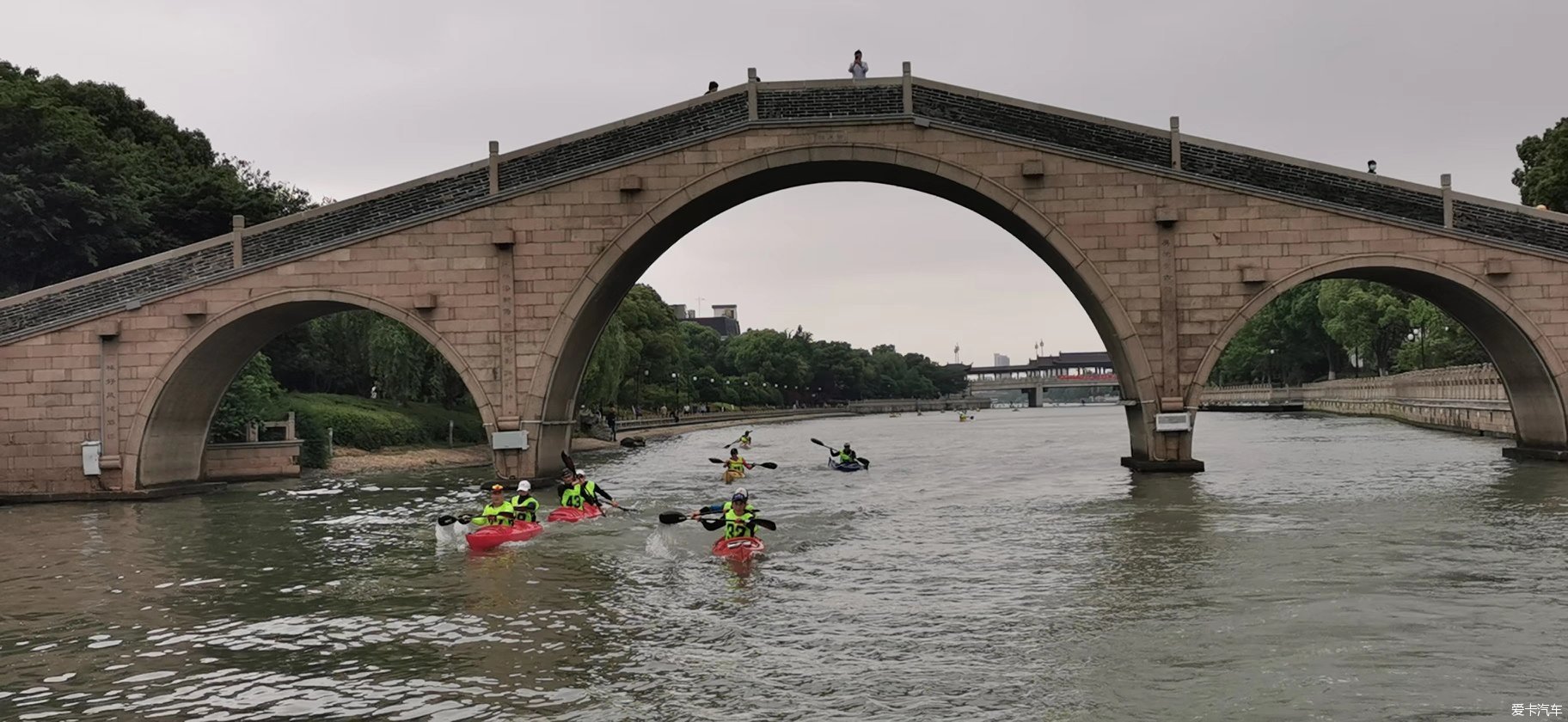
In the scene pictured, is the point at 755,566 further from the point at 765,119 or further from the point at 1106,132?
the point at 1106,132

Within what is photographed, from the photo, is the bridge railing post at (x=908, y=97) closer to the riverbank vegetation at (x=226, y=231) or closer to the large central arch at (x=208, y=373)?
the large central arch at (x=208, y=373)

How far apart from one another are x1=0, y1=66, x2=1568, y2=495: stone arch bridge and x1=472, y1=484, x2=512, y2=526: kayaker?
7.75 meters

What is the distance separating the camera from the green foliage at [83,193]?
35.2 meters

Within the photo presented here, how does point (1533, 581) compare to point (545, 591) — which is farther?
point (545, 591)

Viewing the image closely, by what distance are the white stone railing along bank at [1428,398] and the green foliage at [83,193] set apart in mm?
42830

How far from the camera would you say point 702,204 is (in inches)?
1126

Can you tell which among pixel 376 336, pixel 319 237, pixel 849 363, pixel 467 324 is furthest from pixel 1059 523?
pixel 849 363

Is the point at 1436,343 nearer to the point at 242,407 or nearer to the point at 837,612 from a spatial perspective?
the point at 242,407

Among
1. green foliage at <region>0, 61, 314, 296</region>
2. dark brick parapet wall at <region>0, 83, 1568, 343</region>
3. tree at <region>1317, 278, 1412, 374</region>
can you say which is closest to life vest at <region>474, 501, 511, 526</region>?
dark brick parapet wall at <region>0, 83, 1568, 343</region>

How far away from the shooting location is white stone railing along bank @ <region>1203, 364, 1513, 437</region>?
43250mm

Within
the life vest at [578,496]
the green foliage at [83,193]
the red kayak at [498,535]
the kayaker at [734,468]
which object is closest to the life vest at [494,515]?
the red kayak at [498,535]

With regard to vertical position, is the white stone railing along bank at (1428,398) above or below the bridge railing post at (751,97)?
below

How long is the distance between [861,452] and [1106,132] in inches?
1058

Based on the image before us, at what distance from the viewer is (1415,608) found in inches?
490
